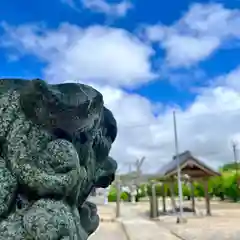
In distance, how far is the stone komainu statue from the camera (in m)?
2.51

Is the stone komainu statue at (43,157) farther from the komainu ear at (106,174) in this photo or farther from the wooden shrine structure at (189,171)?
the wooden shrine structure at (189,171)

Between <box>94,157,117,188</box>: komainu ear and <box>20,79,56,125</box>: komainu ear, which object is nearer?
<box>20,79,56,125</box>: komainu ear

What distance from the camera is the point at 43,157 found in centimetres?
262

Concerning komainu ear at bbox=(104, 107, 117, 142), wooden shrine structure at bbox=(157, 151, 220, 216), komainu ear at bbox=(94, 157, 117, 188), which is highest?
wooden shrine structure at bbox=(157, 151, 220, 216)

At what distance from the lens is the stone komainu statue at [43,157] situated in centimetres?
251

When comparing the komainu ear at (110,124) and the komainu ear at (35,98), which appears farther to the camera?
the komainu ear at (110,124)

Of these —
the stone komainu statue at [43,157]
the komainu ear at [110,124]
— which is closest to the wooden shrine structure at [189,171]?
the komainu ear at [110,124]

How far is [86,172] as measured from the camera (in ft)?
9.57

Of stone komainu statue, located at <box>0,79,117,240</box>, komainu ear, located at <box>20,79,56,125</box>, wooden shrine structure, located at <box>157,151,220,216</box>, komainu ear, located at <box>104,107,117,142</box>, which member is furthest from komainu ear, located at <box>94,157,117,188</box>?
wooden shrine structure, located at <box>157,151,220,216</box>

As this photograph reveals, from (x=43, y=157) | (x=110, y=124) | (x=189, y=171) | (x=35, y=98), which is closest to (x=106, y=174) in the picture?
(x=110, y=124)

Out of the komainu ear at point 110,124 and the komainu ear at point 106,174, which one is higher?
the komainu ear at point 110,124

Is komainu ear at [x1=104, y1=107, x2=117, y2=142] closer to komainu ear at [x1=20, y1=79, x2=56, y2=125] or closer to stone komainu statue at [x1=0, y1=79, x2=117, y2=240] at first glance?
stone komainu statue at [x1=0, y1=79, x2=117, y2=240]

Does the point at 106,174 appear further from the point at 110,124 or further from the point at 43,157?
the point at 43,157

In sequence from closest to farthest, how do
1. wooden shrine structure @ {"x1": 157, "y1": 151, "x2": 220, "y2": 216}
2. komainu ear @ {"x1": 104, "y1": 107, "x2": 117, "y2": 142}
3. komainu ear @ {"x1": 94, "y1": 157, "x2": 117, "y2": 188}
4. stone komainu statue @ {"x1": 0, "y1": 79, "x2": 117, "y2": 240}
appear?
stone komainu statue @ {"x1": 0, "y1": 79, "x2": 117, "y2": 240} → komainu ear @ {"x1": 94, "y1": 157, "x2": 117, "y2": 188} → komainu ear @ {"x1": 104, "y1": 107, "x2": 117, "y2": 142} → wooden shrine structure @ {"x1": 157, "y1": 151, "x2": 220, "y2": 216}
